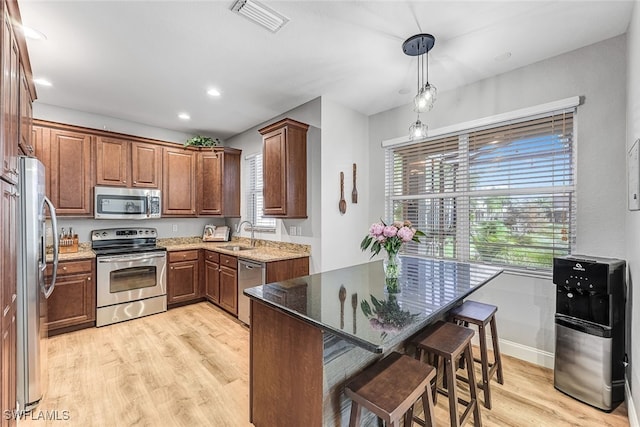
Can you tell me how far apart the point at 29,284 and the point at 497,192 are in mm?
3920

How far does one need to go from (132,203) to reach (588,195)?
5175 millimetres

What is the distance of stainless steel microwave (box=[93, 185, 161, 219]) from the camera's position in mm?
3766

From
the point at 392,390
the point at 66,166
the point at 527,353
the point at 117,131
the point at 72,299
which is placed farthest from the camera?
the point at 117,131

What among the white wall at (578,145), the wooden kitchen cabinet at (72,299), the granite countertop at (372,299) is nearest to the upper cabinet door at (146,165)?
the wooden kitchen cabinet at (72,299)

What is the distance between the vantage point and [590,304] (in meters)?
2.08

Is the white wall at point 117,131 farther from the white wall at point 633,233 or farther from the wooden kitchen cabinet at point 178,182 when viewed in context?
the white wall at point 633,233

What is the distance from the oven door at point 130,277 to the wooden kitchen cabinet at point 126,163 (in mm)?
1070

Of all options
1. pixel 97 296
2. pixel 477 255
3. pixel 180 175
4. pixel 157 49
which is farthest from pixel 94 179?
pixel 477 255

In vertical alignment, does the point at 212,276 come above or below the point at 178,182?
below

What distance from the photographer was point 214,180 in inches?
186

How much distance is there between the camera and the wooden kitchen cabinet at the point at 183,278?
4.06m

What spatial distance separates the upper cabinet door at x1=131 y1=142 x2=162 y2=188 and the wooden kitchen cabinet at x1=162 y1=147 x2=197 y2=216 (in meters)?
0.08

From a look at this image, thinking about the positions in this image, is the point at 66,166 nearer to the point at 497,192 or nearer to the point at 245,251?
the point at 245,251

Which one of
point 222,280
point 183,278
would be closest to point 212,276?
point 222,280
